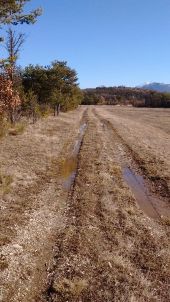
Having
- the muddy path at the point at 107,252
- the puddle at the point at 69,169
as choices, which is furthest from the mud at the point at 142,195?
the puddle at the point at 69,169

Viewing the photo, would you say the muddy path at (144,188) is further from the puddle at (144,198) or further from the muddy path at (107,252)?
the muddy path at (107,252)

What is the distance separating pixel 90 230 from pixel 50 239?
1.46 metres

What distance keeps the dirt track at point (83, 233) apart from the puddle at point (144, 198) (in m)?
0.05

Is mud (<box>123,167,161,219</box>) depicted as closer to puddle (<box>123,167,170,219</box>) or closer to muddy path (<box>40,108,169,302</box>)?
puddle (<box>123,167,170,219</box>)

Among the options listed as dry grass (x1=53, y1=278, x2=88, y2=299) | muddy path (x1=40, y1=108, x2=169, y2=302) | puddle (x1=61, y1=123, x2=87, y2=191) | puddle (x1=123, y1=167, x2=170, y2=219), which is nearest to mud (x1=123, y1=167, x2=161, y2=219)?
puddle (x1=123, y1=167, x2=170, y2=219)

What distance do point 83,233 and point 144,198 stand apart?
17.5 ft

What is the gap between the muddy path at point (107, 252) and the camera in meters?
8.74

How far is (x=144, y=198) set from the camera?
16.7 meters

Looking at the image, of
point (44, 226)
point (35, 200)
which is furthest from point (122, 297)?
point (35, 200)

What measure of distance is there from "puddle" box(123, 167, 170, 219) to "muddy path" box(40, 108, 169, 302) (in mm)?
441

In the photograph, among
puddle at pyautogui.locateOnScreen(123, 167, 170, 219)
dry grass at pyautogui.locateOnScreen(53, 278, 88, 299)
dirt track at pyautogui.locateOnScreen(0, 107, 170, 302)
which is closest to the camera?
dry grass at pyautogui.locateOnScreen(53, 278, 88, 299)

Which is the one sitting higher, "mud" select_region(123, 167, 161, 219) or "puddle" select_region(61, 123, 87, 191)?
"puddle" select_region(61, 123, 87, 191)

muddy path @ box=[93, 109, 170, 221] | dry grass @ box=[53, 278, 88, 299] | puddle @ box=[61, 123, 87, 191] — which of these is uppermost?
puddle @ box=[61, 123, 87, 191]

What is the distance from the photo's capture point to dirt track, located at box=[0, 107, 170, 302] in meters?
8.91
